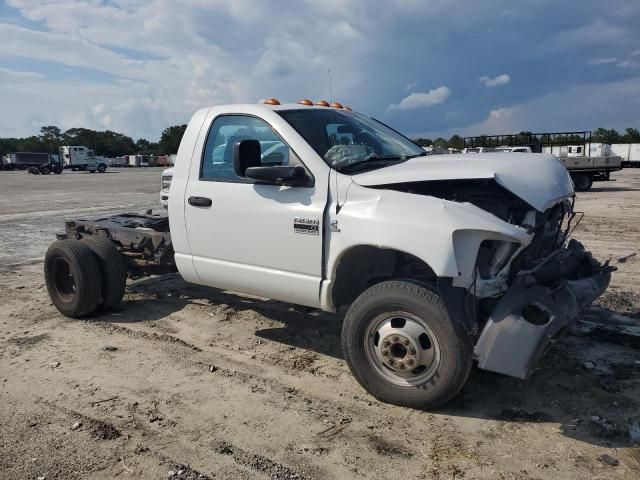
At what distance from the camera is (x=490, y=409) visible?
12.0 feet

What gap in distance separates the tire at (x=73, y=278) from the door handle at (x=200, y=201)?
5.28ft

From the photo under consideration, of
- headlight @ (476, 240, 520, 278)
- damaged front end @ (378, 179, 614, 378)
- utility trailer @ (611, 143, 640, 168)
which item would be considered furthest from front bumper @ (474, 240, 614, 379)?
utility trailer @ (611, 143, 640, 168)

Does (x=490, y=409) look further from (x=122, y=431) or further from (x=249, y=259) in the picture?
(x=122, y=431)

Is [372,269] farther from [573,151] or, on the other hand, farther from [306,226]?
[573,151]

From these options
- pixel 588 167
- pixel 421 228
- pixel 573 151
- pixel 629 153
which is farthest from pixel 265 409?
pixel 629 153

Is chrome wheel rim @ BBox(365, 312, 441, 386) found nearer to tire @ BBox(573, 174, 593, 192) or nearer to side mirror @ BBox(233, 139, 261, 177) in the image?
side mirror @ BBox(233, 139, 261, 177)

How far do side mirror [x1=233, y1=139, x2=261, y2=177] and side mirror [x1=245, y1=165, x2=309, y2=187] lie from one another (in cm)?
7

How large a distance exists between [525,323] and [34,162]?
217 feet

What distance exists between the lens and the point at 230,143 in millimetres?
4648

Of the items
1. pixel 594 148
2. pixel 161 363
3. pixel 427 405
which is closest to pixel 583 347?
pixel 427 405

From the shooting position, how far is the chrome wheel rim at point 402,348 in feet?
11.5

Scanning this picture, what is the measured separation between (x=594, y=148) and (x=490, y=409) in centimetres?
3647

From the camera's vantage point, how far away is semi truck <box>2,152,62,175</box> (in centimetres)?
5438

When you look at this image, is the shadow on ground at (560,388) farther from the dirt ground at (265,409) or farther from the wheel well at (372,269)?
the wheel well at (372,269)
